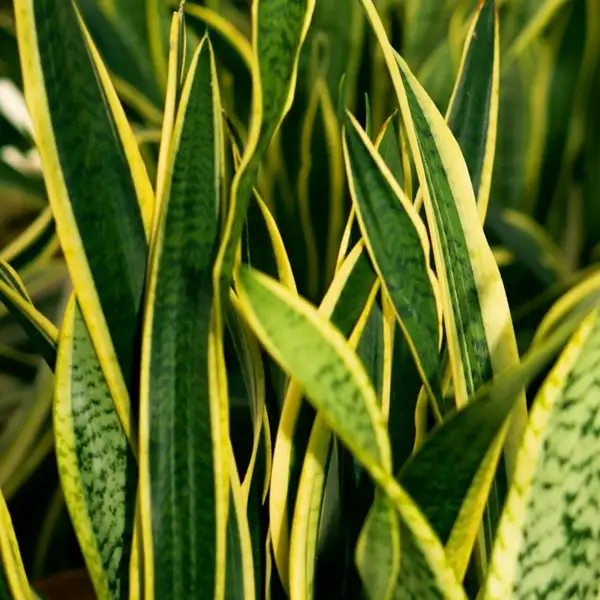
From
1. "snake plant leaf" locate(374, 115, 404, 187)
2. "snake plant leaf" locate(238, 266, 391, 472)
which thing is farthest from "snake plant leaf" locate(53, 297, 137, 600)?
"snake plant leaf" locate(374, 115, 404, 187)

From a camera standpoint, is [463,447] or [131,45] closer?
[463,447]

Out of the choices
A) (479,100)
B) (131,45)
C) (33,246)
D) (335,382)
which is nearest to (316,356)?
(335,382)

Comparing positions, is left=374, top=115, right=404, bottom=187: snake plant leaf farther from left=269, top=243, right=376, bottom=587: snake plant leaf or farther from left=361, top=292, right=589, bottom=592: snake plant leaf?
left=361, top=292, right=589, bottom=592: snake plant leaf

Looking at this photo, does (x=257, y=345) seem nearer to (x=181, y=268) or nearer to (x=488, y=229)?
(x=181, y=268)

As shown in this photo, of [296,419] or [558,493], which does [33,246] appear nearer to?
[296,419]

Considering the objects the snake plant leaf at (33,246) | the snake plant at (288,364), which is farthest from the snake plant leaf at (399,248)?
the snake plant leaf at (33,246)
